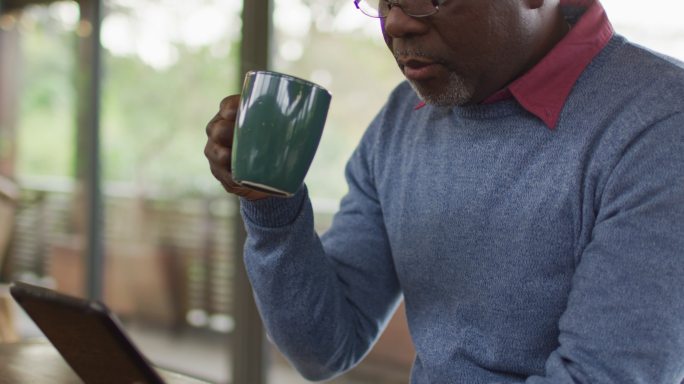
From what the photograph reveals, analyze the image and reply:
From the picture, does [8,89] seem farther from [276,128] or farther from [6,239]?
[276,128]

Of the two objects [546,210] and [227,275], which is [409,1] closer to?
[546,210]

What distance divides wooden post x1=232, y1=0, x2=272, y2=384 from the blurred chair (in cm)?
76

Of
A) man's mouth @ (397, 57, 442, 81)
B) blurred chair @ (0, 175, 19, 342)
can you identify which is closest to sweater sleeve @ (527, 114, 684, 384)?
man's mouth @ (397, 57, 442, 81)

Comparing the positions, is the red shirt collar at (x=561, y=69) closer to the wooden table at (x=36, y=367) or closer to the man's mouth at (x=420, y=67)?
the man's mouth at (x=420, y=67)

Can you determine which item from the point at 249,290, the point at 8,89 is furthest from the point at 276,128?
the point at 8,89

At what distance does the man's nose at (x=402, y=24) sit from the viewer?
0.97m

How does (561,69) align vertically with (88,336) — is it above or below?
above

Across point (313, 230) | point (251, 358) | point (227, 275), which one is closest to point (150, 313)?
point (227, 275)

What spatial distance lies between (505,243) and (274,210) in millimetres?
297

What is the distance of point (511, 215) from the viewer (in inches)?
39.9

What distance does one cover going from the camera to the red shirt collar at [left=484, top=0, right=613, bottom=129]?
1015 millimetres

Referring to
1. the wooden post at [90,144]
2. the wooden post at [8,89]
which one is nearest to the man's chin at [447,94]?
the wooden post at [90,144]

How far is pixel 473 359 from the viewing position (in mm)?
1048

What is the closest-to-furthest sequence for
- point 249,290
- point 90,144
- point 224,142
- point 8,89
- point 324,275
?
point 224,142 < point 324,275 < point 249,290 < point 90,144 < point 8,89
